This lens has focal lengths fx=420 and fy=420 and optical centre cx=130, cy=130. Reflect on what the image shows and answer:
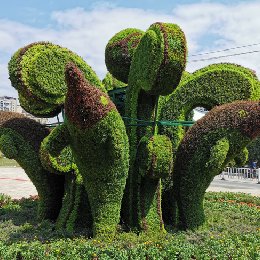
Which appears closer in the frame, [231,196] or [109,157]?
[109,157]

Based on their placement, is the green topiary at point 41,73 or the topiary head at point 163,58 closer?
the topiary head at point 163,58

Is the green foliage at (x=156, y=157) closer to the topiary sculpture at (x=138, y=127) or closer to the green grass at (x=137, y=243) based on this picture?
the topiary sculpture at (x=138, y=127)

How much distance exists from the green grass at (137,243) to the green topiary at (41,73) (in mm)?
1956

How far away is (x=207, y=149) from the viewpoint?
20.3ft

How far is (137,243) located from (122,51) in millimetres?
3122

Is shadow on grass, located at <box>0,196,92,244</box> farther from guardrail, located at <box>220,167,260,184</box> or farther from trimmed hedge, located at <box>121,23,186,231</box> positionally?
guardrail, located at <box>220,167,260,184</box>

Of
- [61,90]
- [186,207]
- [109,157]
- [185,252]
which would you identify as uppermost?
[61,90]

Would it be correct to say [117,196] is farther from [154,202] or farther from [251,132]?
[251,132]

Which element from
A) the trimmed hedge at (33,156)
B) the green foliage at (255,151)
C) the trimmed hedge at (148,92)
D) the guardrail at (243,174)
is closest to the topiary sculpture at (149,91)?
the trimmed hedge at (148,92)

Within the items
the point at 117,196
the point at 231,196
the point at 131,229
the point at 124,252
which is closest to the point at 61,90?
the point at 117,196

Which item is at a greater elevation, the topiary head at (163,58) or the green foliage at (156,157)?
the topiary head at (163,58)

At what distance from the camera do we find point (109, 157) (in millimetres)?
5527

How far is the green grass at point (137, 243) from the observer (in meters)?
4.89

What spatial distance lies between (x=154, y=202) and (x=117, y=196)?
858mm
